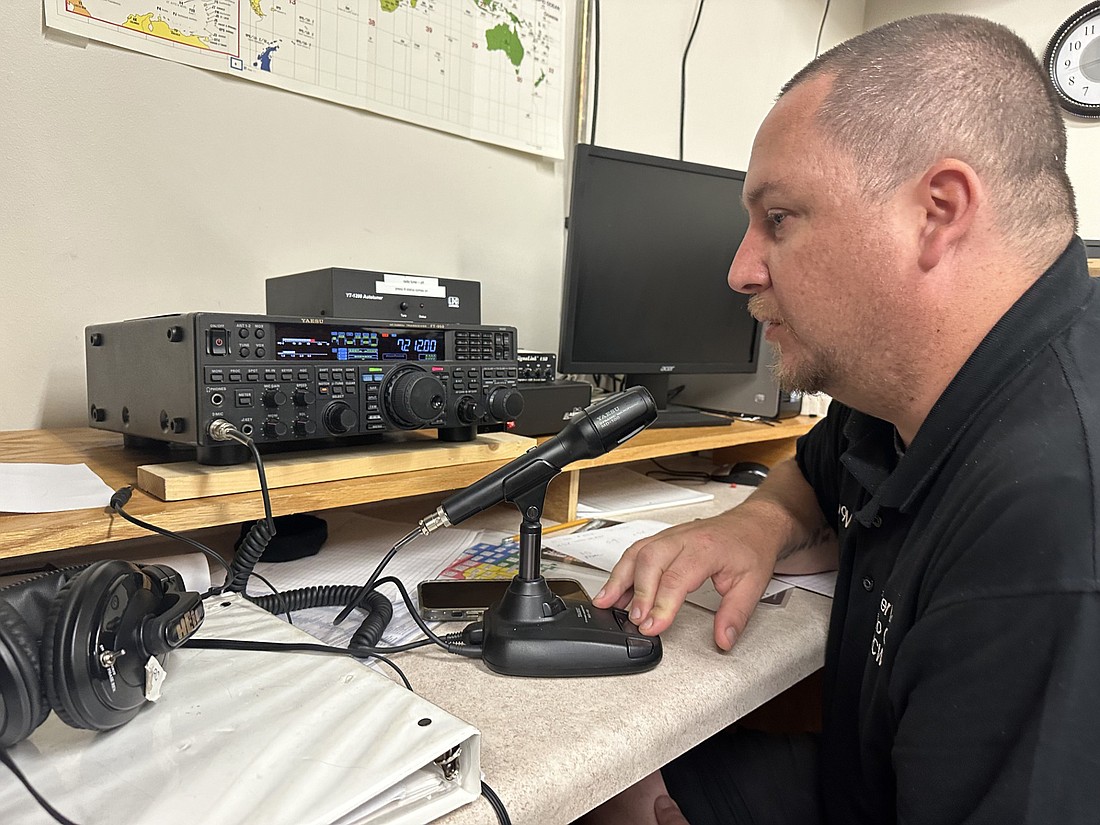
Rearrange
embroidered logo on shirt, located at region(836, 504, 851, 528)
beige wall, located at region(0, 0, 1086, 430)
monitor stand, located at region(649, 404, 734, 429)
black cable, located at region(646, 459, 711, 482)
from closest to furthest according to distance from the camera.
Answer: embroidered logo on shirt, located at region(836, 504, 851, 528)
beige wall, located at region(0, 0, 1086, 430)
monitor stand, located at region(649, 404, 734, 429)
black cable, located at region(646, 459, 711, 482)

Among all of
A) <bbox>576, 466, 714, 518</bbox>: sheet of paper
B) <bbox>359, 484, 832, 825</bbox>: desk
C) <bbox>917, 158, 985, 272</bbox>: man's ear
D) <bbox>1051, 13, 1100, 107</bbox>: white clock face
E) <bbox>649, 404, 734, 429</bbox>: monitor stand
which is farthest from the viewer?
<bbox>1051, 13, 1100, 107</bbox>: white clock face

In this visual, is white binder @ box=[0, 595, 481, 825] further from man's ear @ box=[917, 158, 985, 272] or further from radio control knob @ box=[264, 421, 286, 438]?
man's ear @ box=[917, 158, 985, 272]

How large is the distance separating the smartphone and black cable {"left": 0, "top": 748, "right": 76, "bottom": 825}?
388mm

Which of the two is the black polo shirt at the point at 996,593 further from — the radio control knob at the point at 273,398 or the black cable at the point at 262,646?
the radio control knob at the point at 273,398

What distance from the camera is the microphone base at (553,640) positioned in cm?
65

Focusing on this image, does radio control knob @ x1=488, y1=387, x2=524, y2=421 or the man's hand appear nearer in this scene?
the man's hand

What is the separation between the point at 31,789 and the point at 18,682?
6 cm

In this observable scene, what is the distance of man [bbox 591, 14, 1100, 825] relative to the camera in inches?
18.8

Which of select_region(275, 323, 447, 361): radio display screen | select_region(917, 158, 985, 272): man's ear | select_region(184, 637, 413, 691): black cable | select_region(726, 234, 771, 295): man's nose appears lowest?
select_region(184, 637, 413, 691): black cable

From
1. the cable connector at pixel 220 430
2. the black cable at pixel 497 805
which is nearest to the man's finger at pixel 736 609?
the black cable at pixel 497 805

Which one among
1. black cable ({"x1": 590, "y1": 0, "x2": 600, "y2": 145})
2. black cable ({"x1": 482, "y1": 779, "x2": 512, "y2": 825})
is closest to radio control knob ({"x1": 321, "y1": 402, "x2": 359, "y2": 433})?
black cable ({"x1": 482, "y1": 779, "x2": 512, "y2": 825})

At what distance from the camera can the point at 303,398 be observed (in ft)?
2.51

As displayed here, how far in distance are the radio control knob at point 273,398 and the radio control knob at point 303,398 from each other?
0.06ft

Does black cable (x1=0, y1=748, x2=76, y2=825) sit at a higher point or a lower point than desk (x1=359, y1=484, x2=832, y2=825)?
higher
